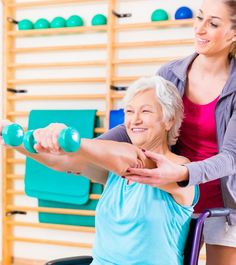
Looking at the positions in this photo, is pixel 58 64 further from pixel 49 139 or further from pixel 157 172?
pixel 49 139

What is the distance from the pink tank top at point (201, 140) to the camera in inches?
67.8

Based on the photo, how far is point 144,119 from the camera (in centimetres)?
166

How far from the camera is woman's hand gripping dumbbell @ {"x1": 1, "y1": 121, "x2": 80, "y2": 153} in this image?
102 cm

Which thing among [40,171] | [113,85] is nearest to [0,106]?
[40,171]

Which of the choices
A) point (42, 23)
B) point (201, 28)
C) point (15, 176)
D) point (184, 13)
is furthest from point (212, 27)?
point (15, 176)

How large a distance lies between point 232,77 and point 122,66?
7.09 ft

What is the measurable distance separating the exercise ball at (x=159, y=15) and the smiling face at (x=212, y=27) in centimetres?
197

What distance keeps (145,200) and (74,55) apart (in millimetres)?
2554

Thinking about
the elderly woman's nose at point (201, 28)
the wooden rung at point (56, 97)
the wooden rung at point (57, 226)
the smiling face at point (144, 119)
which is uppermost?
the elderly woman's nose at point (201, 28)

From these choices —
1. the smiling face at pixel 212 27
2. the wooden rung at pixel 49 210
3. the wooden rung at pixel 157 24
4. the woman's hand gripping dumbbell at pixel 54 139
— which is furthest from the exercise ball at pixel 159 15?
the woman's hand gripping dumbbell at pixel 54 139

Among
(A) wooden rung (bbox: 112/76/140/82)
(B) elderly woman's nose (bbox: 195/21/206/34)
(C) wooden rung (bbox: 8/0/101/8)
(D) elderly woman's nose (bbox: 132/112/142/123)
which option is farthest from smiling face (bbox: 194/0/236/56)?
(C) wooden rung (bbox: 8/0/101/8)

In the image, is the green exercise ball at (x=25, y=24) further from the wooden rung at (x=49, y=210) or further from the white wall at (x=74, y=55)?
the wooden rung at (x=49, y=210)

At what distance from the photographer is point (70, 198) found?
380 cm

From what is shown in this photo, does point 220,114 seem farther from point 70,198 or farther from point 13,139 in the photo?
point 70,198
